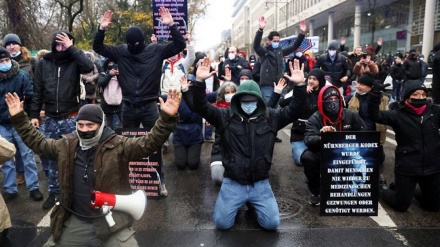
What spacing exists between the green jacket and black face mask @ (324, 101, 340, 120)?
2438 millimetres

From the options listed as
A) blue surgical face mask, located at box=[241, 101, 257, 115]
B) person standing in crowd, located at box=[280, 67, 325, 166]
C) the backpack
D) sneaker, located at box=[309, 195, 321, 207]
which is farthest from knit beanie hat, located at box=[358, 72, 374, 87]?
the backpack

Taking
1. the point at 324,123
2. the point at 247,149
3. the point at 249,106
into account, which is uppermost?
the point at 249,106

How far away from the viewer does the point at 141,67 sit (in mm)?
5207

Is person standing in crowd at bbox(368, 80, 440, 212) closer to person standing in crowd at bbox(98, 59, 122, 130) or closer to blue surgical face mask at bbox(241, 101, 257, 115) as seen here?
blue surgical face mask at bbox(241, 101, 257, 115)

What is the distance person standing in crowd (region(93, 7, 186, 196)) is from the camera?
514 cm

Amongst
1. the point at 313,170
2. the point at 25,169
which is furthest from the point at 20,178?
the point at 313,170

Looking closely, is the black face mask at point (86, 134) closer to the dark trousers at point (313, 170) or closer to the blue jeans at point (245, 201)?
the blue jeans at point (245, 201)

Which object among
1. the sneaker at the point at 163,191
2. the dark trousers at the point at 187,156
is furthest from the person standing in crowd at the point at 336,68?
the sneaker at the point at 163,191

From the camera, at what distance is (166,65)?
726cm

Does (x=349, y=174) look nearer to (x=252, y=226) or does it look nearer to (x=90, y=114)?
(x=252, y=226)

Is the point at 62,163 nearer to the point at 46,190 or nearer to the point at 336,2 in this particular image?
the point at 46,190

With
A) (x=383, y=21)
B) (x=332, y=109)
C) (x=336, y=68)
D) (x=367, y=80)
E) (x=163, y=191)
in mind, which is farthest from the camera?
(x=383, y=21)

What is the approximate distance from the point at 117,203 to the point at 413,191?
3545 millimetres

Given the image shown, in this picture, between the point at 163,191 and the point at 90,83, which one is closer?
the point at 163,191
